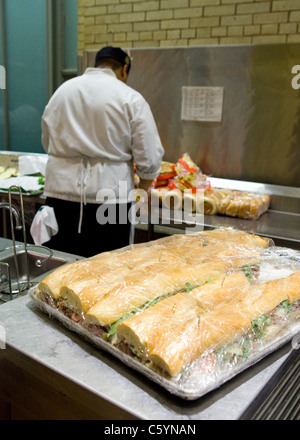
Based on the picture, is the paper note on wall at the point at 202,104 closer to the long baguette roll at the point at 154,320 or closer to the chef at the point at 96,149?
the chef at the point at 96,149

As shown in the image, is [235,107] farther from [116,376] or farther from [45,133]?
[116,376]

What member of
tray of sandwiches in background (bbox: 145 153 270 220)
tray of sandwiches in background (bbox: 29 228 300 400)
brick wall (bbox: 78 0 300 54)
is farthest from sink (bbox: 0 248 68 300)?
brick wall (bbox: 78 0 300 54)

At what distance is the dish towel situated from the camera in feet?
9.04

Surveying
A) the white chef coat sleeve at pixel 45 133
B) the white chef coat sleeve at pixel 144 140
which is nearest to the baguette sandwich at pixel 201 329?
the white chef coat sleeve at pixel 144 140

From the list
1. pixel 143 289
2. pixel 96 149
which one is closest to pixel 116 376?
pixel 143 289

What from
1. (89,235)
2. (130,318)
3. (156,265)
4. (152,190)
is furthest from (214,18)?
(130,318)

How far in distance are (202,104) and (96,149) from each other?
173 cm

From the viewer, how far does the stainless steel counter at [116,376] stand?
2.89ft

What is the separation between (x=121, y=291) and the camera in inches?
45.8

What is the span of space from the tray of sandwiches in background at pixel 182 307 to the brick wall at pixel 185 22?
2.96m

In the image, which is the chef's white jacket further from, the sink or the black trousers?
the sink

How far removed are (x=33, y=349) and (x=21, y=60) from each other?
523 cm

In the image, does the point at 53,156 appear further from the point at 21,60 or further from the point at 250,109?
the point at 21,60

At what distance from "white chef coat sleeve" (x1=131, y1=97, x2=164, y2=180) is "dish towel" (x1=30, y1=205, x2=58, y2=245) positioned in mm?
675
